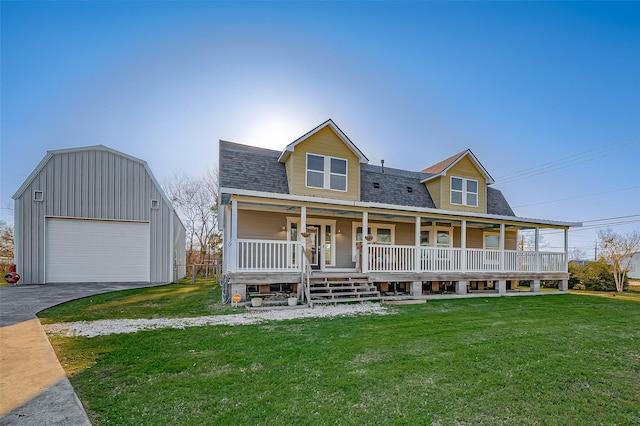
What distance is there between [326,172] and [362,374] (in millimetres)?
9498

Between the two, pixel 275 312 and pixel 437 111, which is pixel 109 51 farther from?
pixel 437 111

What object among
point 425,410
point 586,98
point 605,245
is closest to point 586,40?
point 586,98

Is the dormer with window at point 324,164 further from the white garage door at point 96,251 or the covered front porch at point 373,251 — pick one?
the white garage door at point 96,251

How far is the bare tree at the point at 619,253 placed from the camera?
60.7 ft

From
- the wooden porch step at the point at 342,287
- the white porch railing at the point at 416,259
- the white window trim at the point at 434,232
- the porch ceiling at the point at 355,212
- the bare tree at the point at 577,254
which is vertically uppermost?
the porch ceiling at the point at 355,212

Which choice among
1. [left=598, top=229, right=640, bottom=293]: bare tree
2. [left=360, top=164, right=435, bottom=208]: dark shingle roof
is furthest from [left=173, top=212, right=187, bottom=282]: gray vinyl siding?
[left=598, top=229, right=640, bottom=293]: bare tree

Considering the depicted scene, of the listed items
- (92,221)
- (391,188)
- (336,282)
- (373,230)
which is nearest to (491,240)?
(391,188)

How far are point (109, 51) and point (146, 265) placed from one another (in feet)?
30.4

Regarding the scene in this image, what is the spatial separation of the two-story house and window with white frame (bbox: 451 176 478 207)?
50 millimetres

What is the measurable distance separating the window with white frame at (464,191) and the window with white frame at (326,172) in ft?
19.2

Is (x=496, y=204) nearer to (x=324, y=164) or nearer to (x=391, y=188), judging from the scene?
(x=391, y=188)

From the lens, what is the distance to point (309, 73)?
47.0 ft

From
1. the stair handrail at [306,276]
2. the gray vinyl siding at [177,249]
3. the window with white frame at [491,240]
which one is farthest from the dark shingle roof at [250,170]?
the window with white frame at [491,240]

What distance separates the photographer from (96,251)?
14.1 meters
